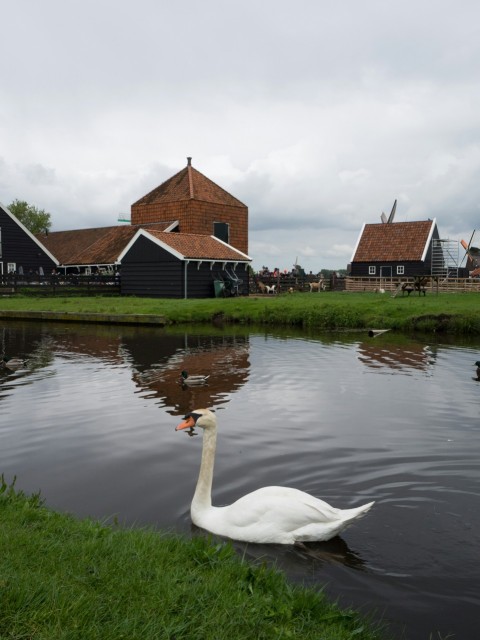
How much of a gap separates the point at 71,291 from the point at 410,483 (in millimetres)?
36939

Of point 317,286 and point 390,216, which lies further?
point 390,216

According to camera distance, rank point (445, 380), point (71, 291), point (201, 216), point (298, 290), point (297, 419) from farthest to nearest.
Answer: point (298, 290) < point (201, 216) < point (71, 291) < point (445, 380) < point (297, 419)

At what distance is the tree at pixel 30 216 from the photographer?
308ft

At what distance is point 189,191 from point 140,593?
45.7m

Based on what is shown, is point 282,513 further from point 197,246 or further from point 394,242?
point 394,242

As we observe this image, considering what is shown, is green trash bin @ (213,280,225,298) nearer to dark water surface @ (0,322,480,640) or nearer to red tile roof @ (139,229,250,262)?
red tile roof @ (139,229,250,262)

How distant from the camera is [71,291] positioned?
136 feet

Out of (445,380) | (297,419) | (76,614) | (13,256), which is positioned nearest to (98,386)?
(297,419)

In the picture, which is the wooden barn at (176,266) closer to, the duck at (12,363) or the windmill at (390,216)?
the duck at (12,363)

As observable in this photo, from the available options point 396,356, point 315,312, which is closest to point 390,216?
point 315,312

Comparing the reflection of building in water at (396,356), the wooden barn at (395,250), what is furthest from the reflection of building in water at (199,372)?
the wooden barn at (395,250)

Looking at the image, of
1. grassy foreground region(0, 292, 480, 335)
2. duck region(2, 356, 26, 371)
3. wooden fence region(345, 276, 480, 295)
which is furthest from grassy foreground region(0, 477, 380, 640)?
wooden fence region(345, 276, 480, 295)

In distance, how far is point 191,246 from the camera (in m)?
41.0

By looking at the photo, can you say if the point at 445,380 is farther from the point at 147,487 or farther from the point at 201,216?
the point at 201,216
